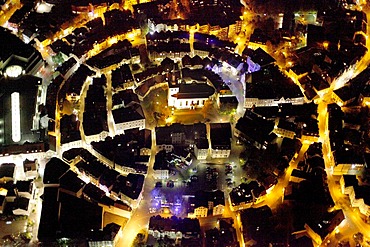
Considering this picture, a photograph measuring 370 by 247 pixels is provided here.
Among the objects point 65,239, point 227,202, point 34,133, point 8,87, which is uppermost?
point 8,87

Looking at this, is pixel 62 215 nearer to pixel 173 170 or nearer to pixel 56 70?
pixel 173 170

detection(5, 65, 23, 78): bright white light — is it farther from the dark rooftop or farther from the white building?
the white building

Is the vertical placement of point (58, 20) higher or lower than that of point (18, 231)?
higher

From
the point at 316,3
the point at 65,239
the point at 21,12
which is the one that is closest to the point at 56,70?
the point at 21,12

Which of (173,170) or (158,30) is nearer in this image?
(173,170)

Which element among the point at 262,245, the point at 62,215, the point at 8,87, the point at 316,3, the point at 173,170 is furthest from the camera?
the point at 316,3

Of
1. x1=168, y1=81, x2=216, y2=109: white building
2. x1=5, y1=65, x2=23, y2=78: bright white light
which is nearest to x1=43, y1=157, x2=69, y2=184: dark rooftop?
x1=168, y1=81, x2=216, y2=109: white building

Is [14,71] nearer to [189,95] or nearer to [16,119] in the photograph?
[16,119]

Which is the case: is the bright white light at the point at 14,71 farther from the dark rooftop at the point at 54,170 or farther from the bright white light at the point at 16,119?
the dark rooftop at the point at 54,170

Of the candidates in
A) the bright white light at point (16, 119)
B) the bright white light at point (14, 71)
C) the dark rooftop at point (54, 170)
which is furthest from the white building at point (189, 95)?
the bright white light at point (14, 71)
